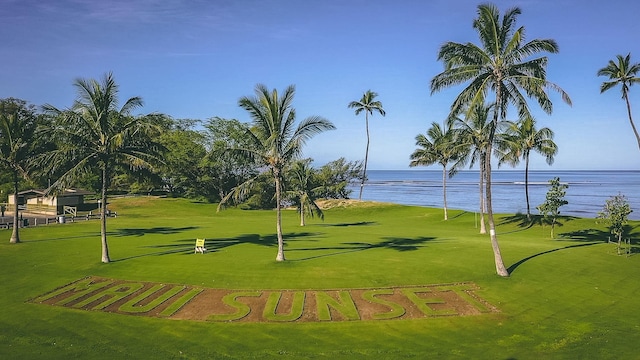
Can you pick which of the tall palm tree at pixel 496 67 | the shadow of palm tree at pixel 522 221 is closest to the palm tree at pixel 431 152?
the shadow of palm tree at pixel 522 221

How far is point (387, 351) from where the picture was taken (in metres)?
14.8

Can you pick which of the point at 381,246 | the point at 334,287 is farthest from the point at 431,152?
the point at 334,287

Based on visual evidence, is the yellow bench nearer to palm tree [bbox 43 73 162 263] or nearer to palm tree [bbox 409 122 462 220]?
palm tree [bbox 43 73 162 263]

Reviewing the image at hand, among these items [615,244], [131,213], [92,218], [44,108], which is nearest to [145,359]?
[44,108]

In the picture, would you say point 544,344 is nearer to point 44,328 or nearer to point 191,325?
point 191,325

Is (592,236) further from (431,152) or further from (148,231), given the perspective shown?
(148,231)

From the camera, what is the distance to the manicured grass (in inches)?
591

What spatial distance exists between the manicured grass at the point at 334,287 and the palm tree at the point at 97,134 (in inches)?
231

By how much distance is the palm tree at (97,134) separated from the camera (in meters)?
25.5

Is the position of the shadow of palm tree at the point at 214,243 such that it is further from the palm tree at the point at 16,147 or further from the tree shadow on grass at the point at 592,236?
the tree shadow on grass at the point at 592,236

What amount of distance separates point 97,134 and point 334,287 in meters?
17.3

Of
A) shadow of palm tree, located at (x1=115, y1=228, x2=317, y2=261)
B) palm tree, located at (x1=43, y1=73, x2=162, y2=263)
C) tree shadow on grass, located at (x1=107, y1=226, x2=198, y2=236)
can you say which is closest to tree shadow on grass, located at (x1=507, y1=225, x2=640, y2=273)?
shadow of palm tree, located at (x1=115, y1=228, x2=317, y2=261)

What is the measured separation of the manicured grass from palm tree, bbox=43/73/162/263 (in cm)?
587

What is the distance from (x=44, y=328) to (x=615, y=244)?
126ft
